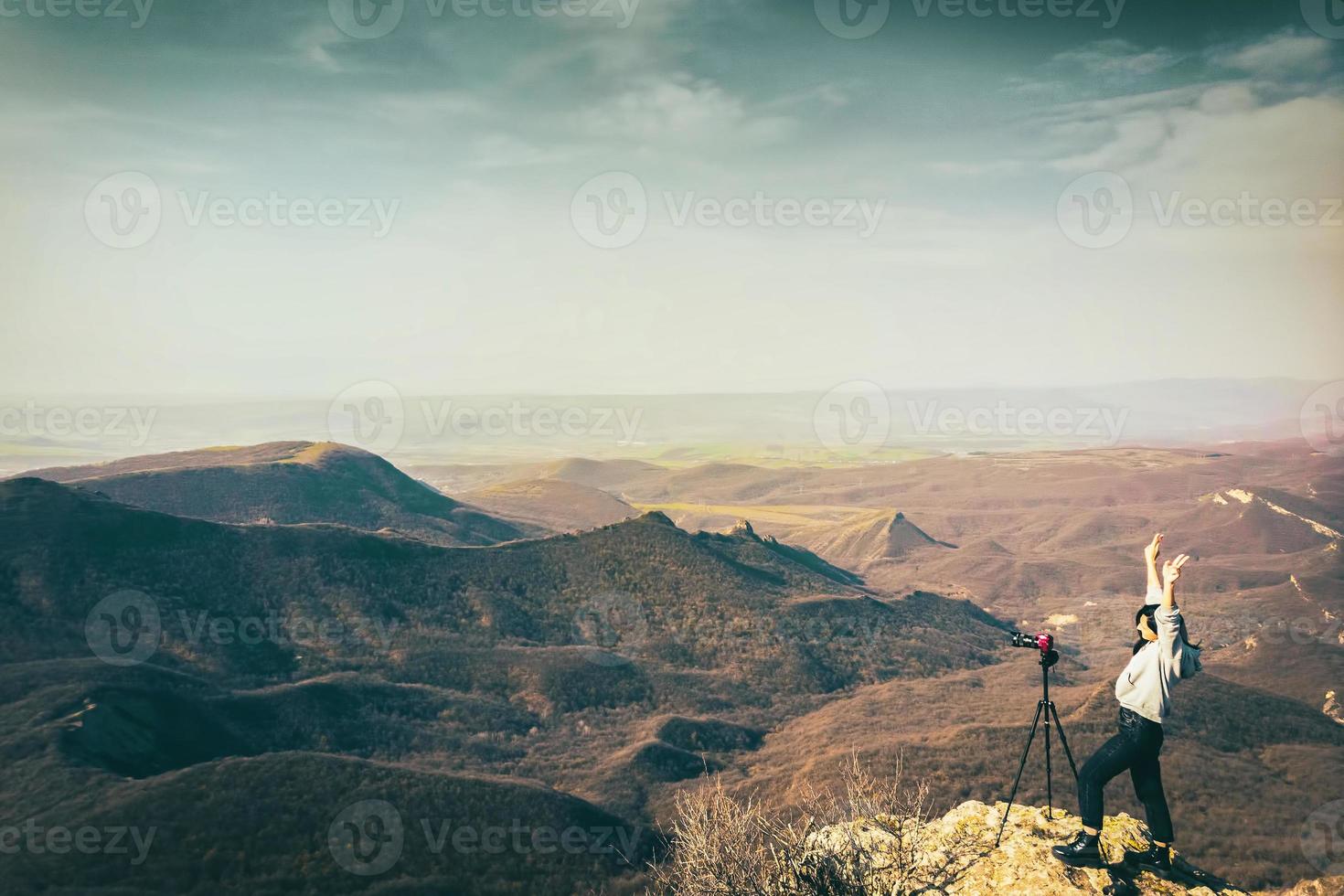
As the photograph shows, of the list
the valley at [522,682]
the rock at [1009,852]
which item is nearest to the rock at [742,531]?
the valley at [522,682]

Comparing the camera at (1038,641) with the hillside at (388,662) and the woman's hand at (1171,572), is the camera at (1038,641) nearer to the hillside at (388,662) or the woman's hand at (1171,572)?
the woman's hand at (1171,572)

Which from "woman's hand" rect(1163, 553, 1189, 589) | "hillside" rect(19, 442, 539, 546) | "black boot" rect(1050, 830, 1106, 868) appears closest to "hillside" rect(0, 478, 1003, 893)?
"black boot" rect(1050, 830, 1106, 868)

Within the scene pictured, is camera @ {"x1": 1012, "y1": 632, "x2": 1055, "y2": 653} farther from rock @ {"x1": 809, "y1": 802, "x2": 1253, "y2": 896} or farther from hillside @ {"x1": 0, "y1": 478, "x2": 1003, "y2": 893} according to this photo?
hillside @ {"x1": 0, "y1": 478, "x2": 1003, "y2": 893}

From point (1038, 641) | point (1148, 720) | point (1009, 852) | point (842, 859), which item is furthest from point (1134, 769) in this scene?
point (842, 859)

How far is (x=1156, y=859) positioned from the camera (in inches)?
423

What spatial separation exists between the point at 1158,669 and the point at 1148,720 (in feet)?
2.64

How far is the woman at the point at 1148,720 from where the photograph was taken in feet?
32.0

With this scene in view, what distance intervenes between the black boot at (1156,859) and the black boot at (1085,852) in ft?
1.89

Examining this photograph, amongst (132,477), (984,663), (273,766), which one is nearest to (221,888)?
(273,766)

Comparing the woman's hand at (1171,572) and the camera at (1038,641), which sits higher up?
the woman's hand at (1171,572)

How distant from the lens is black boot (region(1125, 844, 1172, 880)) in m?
10.6

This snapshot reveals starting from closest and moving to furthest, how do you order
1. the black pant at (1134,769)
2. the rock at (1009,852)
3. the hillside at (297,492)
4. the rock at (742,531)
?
the black pant at (1134,769) < the rock at (1009,852) < the rock at (742,531) < the hillside at (297,492)

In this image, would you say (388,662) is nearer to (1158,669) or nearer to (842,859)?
(842,859)

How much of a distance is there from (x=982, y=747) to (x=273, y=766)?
32685 mm
